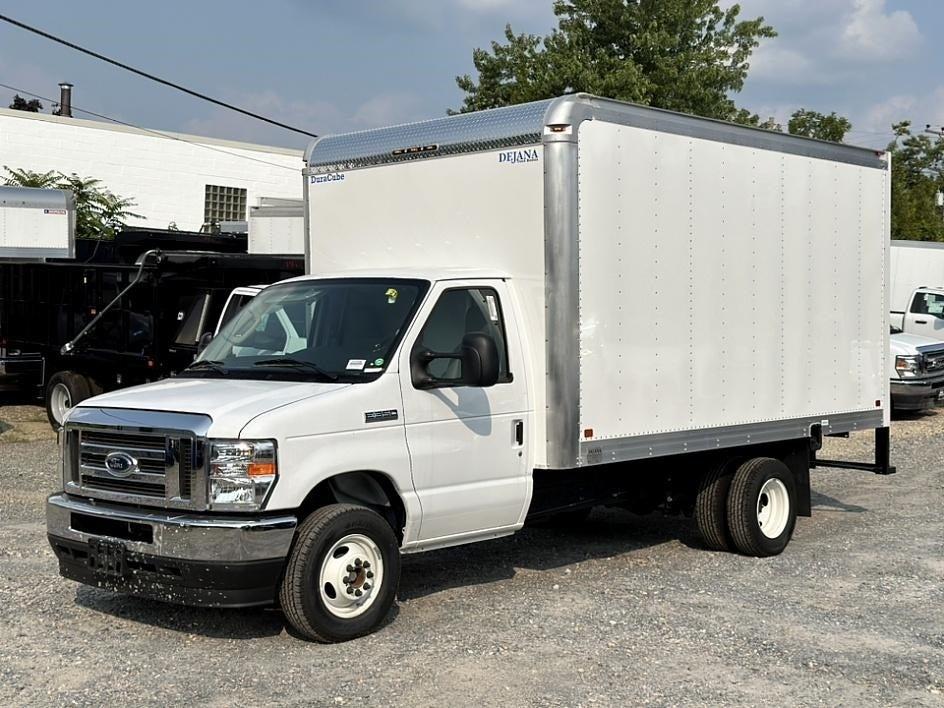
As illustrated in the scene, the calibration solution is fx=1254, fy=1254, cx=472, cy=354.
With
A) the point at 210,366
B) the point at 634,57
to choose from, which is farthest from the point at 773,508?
the point at 634,57

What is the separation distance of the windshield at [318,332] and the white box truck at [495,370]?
2 cm

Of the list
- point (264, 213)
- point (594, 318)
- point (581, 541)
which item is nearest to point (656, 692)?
point (594, 318)

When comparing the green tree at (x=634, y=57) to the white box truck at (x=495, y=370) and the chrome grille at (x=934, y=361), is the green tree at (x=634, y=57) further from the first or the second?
the white box truck at (x=495, y=370)

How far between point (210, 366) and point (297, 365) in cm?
72

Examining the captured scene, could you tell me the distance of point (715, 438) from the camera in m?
8.84

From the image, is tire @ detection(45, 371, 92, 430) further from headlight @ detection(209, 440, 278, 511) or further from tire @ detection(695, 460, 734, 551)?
headlight @ detection(209, 440, 278, 511)

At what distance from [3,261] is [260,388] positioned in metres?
12.2

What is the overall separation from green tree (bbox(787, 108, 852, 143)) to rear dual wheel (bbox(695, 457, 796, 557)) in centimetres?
3169

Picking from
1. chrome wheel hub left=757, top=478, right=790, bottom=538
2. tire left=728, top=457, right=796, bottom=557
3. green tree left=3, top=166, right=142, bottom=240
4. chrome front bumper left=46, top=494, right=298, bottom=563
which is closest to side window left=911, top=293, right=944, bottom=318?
tire left=728, top=457, right=796, bottom=557

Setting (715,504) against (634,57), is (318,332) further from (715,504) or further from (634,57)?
(634,57)

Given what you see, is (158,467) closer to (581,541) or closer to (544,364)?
(544,364)

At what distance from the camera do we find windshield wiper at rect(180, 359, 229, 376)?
755cm

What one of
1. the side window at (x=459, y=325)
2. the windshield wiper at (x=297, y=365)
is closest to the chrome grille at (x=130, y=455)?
the windshield wiper at (x=297, y=365)

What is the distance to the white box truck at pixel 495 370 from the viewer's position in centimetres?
664
